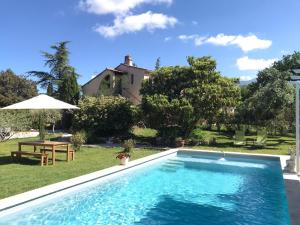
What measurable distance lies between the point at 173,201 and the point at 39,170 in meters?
5.28

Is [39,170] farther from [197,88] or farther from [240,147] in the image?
[240,147]

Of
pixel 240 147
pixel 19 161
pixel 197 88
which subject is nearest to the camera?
pixel 19 161

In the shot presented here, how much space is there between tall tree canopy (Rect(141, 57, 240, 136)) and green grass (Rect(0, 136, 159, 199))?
7.23 meters

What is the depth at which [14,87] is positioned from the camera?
56188mm

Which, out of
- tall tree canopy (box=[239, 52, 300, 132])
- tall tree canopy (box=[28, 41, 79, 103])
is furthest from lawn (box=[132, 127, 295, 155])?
tall tree canopy (box=[28, 41, 79, 103])

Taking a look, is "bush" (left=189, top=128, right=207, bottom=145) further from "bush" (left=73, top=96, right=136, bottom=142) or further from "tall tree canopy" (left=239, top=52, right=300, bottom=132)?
"bush" (left=73, top=96, right=136, bottom=142)

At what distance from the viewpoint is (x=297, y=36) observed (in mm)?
15523

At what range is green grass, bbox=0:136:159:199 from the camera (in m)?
9.76

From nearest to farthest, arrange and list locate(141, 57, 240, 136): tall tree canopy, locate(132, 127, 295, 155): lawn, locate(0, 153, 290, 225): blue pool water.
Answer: locate(0, 153, 290, 225): blue pool water
locate(132, 127, 295, 155): lawn
locate(141, 57, 240, 136): tall tree canopy

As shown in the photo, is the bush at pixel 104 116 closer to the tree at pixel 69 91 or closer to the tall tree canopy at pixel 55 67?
the tree at pixel 69 91

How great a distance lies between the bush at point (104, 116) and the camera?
2489 cm

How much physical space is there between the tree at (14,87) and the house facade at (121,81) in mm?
18280

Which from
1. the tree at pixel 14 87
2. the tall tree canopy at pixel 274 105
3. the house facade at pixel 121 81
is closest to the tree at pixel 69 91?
the house facade at pixel 121 81

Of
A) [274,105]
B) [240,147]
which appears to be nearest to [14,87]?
[240,147]
